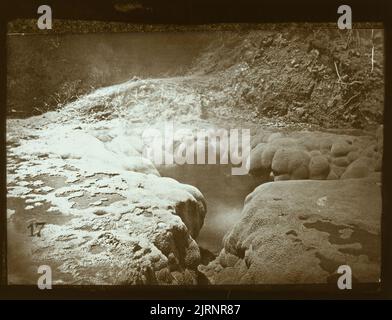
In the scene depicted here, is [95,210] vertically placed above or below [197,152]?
below

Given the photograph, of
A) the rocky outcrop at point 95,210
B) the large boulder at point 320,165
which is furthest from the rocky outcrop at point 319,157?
the rocky outcrop at point 95,210

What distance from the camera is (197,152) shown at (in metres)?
2.01

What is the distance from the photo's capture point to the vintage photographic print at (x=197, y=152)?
77.2 inches

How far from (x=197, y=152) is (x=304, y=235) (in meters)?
0.58

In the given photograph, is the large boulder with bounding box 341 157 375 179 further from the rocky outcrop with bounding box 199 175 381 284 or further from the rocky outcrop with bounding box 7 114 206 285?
the rocky outcrop with bounding box 7 114 206 285

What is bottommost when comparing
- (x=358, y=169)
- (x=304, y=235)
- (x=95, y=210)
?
(x=304, y=235)

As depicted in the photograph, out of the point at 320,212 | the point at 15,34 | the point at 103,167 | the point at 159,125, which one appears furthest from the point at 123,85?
the point at 320,212

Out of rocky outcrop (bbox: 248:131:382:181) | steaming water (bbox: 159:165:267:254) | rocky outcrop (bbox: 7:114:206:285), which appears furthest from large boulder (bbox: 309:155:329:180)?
rocky outcrop (bbox: 7:114:206:285)

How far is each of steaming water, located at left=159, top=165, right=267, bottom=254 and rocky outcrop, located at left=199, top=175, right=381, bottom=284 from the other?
0.04 meters

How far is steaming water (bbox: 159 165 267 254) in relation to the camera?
200cm

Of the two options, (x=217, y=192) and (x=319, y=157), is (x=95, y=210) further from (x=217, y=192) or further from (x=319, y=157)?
(x=319, y=157)

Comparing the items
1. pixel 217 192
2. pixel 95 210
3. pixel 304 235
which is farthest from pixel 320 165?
pixel 95 210

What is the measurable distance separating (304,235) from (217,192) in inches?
16.3

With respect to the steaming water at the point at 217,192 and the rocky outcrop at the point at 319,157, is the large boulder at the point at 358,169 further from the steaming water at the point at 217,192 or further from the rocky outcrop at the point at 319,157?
the steaming water at the point at 217,192
